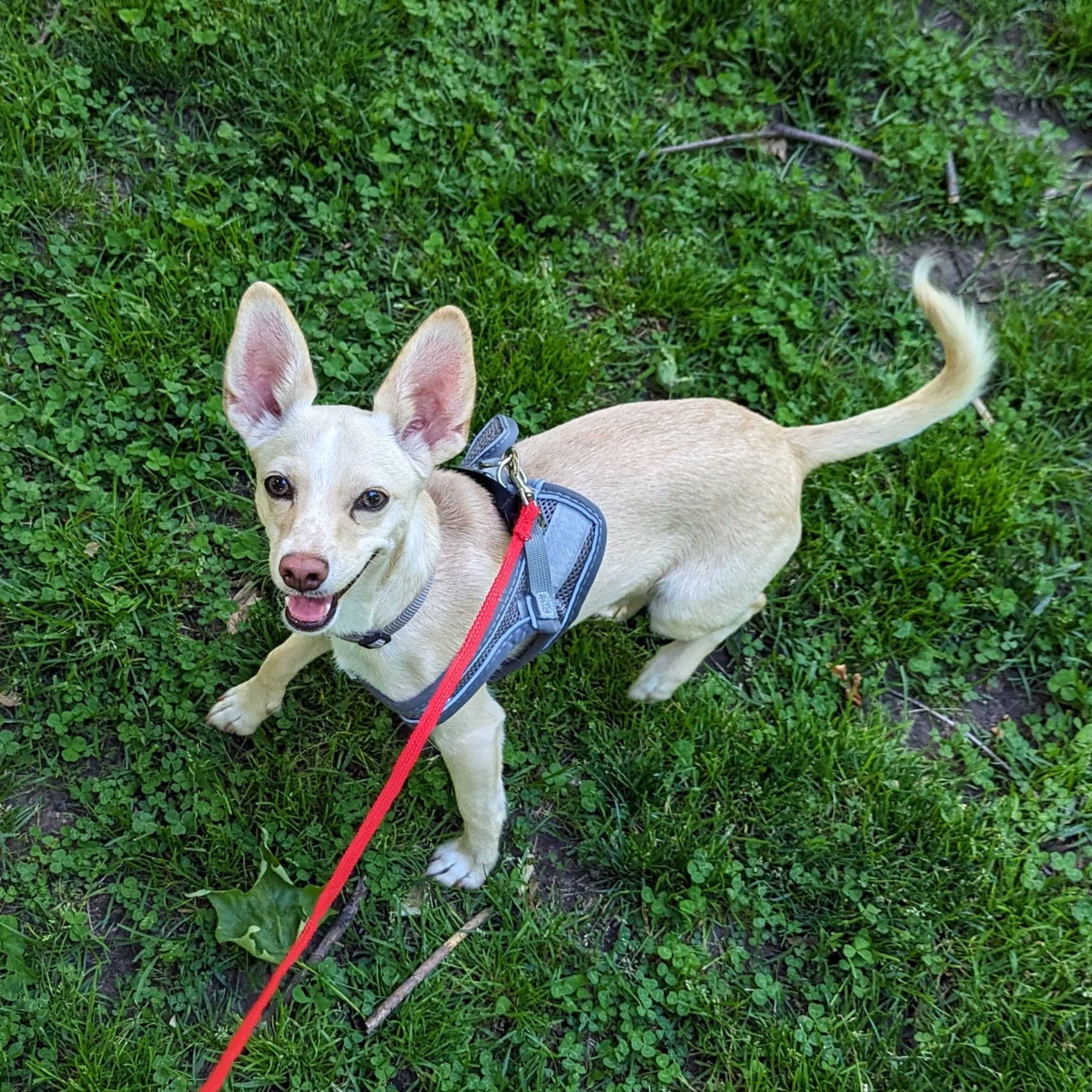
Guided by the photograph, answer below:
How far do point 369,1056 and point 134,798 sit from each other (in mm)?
1098

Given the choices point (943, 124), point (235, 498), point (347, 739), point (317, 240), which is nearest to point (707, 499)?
point (347, 739)

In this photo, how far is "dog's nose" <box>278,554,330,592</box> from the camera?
224 centimetres

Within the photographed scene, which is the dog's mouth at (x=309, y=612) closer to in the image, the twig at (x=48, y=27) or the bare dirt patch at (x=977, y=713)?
the bare dirt patch at (x=977, y=713)

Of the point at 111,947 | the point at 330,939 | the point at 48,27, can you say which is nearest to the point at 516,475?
the point at 330,939

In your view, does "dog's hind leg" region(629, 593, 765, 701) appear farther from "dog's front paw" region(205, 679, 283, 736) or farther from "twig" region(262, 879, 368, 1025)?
"dog's front paw" region(205, 679, 283, 736)

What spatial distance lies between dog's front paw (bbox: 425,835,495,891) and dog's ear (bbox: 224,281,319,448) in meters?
1.51

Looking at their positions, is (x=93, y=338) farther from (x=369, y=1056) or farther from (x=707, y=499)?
(x=369, y=1056)

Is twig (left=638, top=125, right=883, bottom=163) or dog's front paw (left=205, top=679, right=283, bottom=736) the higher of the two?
twig (left=638, top=125, right=883, bottom=163)

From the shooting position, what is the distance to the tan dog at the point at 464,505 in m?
2.43

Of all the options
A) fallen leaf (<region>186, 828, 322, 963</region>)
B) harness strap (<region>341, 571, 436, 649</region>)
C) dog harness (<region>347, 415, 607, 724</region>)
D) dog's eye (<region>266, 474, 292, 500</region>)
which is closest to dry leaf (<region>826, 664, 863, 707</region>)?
dog harness (<region>347, 415, 607, 724</region>)

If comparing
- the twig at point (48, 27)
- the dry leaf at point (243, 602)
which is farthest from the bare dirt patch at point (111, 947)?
the twig at point (48, 27)

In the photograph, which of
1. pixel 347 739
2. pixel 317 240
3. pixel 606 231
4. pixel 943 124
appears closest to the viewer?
pixel 347 739

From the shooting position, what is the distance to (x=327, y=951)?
10.3 ft

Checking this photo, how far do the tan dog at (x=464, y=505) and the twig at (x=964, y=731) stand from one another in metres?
0.78
